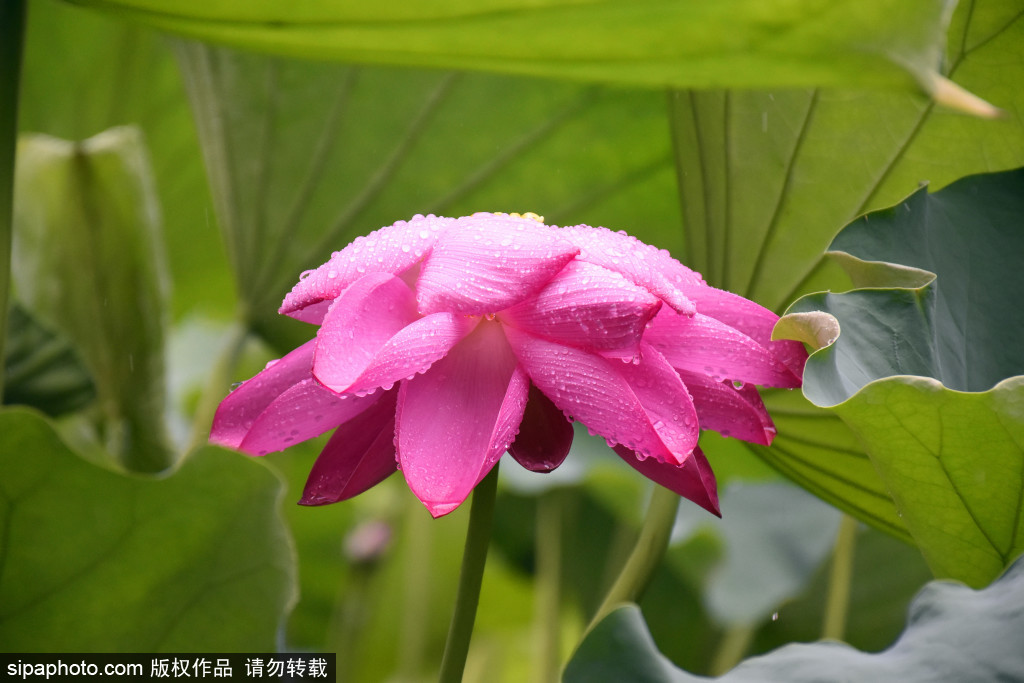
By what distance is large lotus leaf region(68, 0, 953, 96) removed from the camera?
22 centimetres

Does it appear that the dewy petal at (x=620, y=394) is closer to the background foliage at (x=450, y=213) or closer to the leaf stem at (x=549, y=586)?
the background foliage at (x=450, y=213)

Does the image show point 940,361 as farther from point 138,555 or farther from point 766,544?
point 766,544

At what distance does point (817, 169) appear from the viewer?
519 millimetres

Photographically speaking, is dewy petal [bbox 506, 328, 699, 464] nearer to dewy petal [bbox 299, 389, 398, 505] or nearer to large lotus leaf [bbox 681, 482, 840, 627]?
dewy petal [bbox 299, 389, 398, 505]

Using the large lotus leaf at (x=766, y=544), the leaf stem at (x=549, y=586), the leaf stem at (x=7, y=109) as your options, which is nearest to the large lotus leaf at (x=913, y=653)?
the leaf stem at (x=7, y=109)

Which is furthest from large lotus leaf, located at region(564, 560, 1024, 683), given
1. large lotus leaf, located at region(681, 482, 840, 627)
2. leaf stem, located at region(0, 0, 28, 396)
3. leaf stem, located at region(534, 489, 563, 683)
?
large lotus leaf, located at region(681, 482, 840, 627)

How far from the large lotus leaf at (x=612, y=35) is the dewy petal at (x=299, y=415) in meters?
0.12

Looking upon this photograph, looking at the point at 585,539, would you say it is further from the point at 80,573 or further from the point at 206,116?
the point at 80,573

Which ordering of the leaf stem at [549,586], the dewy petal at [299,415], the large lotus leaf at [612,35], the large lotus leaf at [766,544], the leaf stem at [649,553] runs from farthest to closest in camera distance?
the large lotus leaf at [766,544] → the leaf stem at [549,586] → the leaf stem at [649,553] → the dewy petal at [299,415] → the large lotus leaf at [612,35]

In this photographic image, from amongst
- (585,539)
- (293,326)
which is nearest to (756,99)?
(293,326)

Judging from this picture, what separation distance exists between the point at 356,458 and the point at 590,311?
0.37ft

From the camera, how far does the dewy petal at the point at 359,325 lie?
0.28m

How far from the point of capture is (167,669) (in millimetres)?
343

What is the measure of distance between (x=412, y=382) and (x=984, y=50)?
14.6 inches
